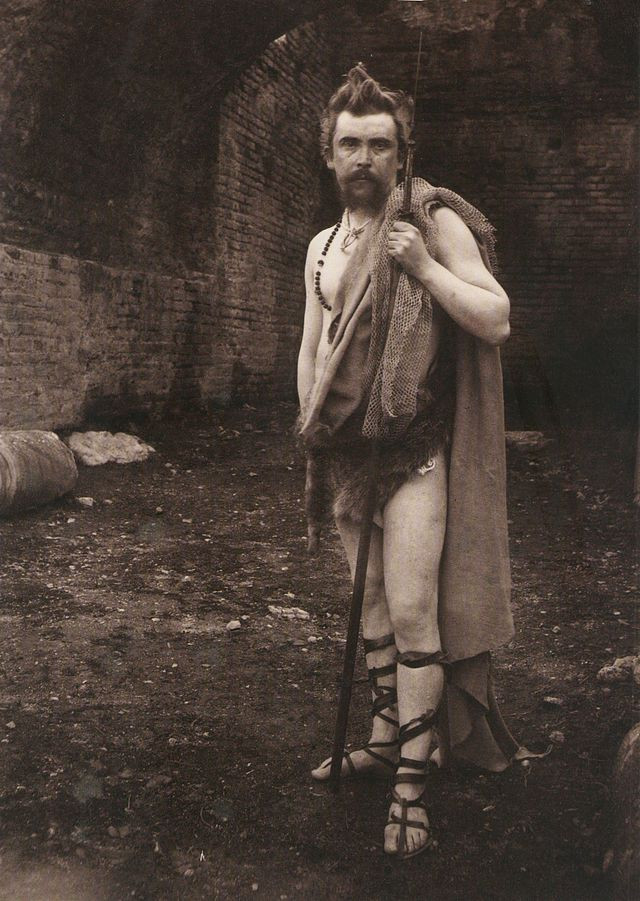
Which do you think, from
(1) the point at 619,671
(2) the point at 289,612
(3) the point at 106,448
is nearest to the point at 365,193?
(1) the point at 619,671

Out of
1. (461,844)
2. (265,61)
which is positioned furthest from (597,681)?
(265,61)

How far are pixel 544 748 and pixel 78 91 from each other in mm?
5774

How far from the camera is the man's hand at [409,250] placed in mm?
2055

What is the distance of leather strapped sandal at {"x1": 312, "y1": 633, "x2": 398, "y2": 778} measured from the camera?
95.3 inches

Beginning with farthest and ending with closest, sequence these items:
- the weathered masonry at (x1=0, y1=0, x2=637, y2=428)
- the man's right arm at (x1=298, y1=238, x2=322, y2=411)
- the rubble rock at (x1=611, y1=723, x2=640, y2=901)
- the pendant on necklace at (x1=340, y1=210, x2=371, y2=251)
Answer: the weathered masonry at (x1=0, y1=0, x2=637, y2=428), the man's right arm at (x1=298, y1=238, x2=322, y2=411), the pendant on necklace at (x1=340, y1=210, x2=371, y2=251), the rubble rock at (x1=611, y1=723, x2=640, y2=901)

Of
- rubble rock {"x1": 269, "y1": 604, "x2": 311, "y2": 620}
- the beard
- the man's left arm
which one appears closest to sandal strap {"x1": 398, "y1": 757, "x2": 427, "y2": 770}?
the man's left arm

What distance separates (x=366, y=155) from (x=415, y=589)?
1.15 meters

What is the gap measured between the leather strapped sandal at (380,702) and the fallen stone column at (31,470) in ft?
11.6

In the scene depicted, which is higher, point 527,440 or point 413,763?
point 527,440

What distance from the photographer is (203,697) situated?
3158mm

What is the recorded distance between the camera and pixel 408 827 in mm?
2178

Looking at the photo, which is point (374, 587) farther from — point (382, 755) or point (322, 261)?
point (322, 261)

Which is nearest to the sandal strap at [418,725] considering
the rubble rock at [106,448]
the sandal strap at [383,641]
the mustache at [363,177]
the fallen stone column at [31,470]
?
the sandal strap at [383,641]

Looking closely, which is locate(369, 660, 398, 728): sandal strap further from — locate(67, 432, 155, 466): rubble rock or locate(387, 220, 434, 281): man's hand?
locate(67, 432, 155, 466): rubble rock
